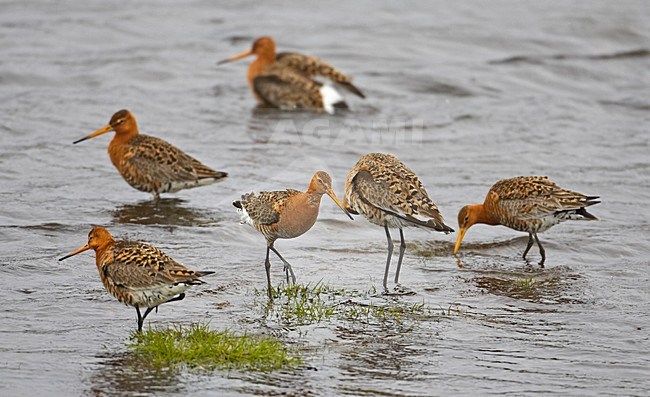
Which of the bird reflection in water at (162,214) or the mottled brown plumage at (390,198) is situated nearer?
the mottled brown plumage at (390,198)

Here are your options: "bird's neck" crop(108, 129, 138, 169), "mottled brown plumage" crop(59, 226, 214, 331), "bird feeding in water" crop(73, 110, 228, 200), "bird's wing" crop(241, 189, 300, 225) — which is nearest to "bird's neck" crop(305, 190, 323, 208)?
"bird's wing" crop(241, 189, 300, 225)

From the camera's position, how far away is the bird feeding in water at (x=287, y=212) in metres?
7.96

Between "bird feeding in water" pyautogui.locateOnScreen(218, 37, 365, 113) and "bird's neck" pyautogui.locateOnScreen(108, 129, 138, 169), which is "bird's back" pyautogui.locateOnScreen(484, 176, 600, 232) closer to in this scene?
"bird's neck" pyautogui.locateOnScreen(108, 129, 138, 169)

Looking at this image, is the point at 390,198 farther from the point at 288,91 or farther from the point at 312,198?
the point at 288,91

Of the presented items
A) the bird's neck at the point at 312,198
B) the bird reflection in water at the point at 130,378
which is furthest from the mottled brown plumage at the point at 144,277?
the bird's neck at the point at 312,198

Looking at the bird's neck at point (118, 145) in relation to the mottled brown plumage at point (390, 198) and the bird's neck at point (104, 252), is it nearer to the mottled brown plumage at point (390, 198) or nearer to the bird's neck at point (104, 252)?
the mottled brown plumage at point (390, 198)

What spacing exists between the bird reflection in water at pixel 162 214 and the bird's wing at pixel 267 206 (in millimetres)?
1780

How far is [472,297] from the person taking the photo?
7.94 m

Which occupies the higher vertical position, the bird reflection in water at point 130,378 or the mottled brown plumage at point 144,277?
the mottled brown plumage at point 144,277

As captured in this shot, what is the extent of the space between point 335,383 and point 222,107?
942cm

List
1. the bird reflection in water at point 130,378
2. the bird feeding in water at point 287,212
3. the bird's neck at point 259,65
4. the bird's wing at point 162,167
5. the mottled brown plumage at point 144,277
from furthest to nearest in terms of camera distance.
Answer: the bird's neck at point 259,65 < the bird's wing at point 162,167 < the bird feeding in water at point 287,212 < the mottled brown plumage at point 144,277 < the bird reflection in water at point 130,378

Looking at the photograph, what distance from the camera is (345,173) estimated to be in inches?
474

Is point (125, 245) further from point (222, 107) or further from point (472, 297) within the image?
point (222, 107)

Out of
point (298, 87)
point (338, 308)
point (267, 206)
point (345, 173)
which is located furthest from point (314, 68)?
point (338, 308)
